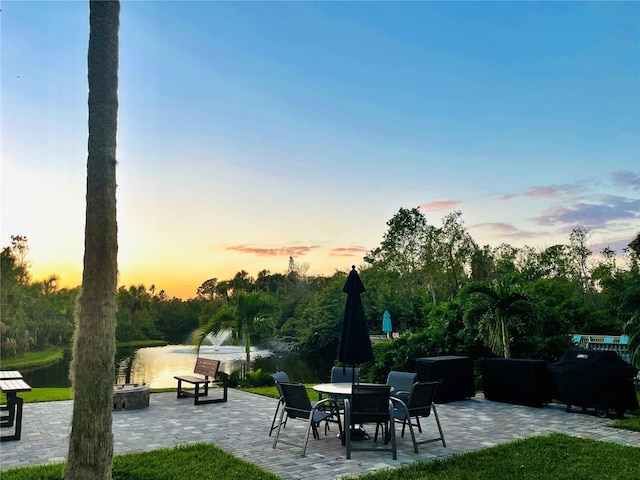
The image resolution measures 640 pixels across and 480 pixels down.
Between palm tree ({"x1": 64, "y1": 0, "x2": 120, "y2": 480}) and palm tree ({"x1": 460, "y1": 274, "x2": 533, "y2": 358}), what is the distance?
940 centimetres

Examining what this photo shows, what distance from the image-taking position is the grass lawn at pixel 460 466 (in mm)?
4773

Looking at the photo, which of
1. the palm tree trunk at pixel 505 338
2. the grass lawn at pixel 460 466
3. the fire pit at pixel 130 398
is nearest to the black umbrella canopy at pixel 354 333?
the grass lawn at pixel 460 466

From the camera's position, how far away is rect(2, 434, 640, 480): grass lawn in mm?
4773

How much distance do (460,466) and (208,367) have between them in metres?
6.03

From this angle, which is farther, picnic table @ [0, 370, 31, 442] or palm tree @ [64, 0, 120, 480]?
picnic table @ [0, 370, 31, 442]

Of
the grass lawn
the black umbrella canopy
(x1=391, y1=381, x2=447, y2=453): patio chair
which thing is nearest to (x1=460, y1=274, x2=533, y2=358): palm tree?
the grass lawn

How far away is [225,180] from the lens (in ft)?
48.7

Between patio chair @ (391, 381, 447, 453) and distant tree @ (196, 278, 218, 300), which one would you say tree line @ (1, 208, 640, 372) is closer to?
distant tree @ (196, 278, 218, 300)

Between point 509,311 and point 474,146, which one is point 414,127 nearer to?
point 474,146

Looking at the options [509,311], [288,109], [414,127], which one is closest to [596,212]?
[414,127]

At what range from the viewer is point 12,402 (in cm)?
684

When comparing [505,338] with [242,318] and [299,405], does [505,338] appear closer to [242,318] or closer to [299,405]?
[299,405]

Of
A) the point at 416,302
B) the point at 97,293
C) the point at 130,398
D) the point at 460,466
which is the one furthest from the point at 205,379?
the point at 416,302

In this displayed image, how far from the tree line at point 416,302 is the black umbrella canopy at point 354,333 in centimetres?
318
